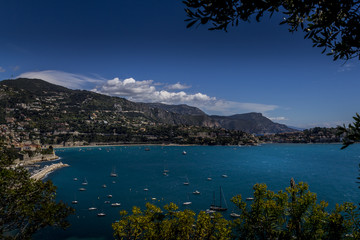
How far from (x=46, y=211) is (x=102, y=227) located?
25.4 meters

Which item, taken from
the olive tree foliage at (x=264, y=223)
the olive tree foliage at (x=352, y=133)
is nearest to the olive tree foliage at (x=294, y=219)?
the olive tree foliage at (x=264, y=223)

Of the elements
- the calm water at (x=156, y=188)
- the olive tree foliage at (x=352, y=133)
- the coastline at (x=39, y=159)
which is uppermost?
the olive tree foliage at (x=352, y=133)

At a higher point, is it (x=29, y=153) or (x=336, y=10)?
(x=336, y=10)

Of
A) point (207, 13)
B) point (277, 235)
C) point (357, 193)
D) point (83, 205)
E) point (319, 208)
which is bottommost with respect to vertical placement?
point (83, 205)

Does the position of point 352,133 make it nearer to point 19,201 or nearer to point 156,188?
point 19,201

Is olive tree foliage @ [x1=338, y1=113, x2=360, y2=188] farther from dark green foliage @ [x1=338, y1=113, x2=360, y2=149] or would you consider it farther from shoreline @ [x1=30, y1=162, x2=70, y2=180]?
shoreline @ [x1=30, y1=162, x2=70, y2=180]

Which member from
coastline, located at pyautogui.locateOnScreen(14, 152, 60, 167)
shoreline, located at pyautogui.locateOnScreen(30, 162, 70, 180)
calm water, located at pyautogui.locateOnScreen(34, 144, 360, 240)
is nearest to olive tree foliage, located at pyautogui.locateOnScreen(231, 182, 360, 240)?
calm water, located at pyautogui.locateOnScreen(34, 144, 360, 240)

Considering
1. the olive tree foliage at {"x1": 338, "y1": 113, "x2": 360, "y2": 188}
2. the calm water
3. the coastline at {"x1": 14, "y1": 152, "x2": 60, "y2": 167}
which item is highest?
the olive tree foliage at {"x1": 338, "y1": 113, "x2": 360, "y2": 188}

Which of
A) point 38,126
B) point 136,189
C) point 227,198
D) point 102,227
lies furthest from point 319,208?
point 38,126

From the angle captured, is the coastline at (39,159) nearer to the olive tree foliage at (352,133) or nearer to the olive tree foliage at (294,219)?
the olive tree foliage at (294,219)

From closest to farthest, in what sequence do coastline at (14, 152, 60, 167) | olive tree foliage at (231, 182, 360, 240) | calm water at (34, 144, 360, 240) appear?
1. olive tree foliage at (231, 182, 360, 240)
2. calm water at (34, 144, 360, 240)
3. coastline at (14, 152, 60, 167)

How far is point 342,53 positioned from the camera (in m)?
A: 5.44

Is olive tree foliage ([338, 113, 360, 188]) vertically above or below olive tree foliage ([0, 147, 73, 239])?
above

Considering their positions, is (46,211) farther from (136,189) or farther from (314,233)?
(136,189)
